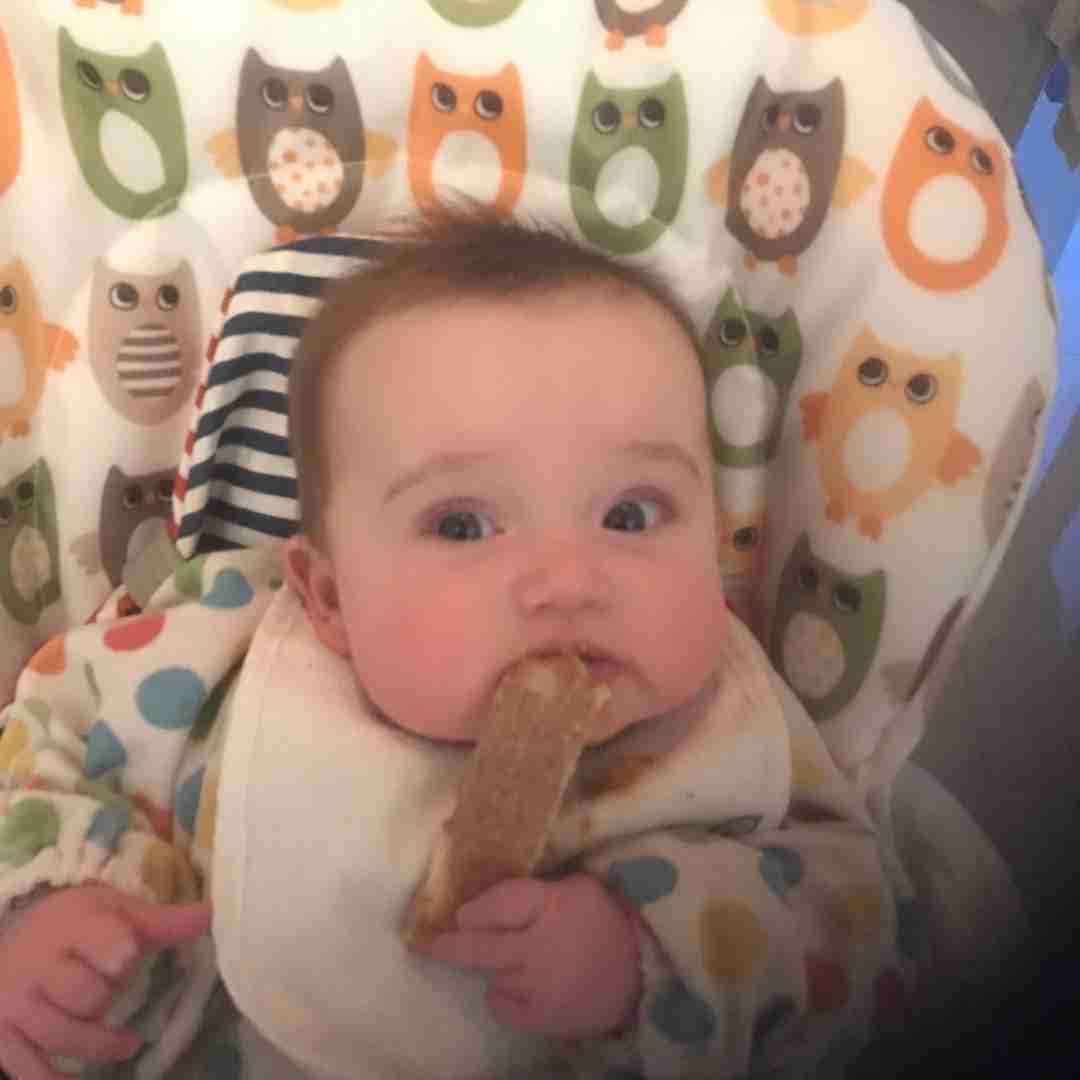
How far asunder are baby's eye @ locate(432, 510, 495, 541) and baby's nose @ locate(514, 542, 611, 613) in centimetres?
3

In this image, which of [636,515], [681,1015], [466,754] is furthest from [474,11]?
[681,1015]

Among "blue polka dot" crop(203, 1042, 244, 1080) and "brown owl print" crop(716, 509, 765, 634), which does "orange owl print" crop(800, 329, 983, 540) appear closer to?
"brown owl print" crop(716, 509, 765, 634)

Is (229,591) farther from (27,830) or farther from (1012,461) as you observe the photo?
(1012,461)

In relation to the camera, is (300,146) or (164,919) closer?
(164,919)

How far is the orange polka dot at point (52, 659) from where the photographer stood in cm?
69

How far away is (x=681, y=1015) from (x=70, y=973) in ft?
0.85

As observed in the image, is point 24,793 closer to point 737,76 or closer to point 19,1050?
point 19,1050

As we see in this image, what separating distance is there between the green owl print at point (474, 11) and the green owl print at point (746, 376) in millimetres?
183

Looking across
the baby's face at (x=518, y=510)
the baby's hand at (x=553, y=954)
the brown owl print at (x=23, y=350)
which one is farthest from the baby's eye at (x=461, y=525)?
the brown owl print at (x=23, y=350)

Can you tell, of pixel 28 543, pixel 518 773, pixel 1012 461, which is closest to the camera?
pixel 518 773

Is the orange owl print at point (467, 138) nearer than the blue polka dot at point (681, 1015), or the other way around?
the blue polka dot at point (681, 1015)

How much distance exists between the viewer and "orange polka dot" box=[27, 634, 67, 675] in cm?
69

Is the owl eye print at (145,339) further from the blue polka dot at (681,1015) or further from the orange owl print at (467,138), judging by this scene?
the blue polka dot at (681,1015)

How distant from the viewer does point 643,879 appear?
57 cm
